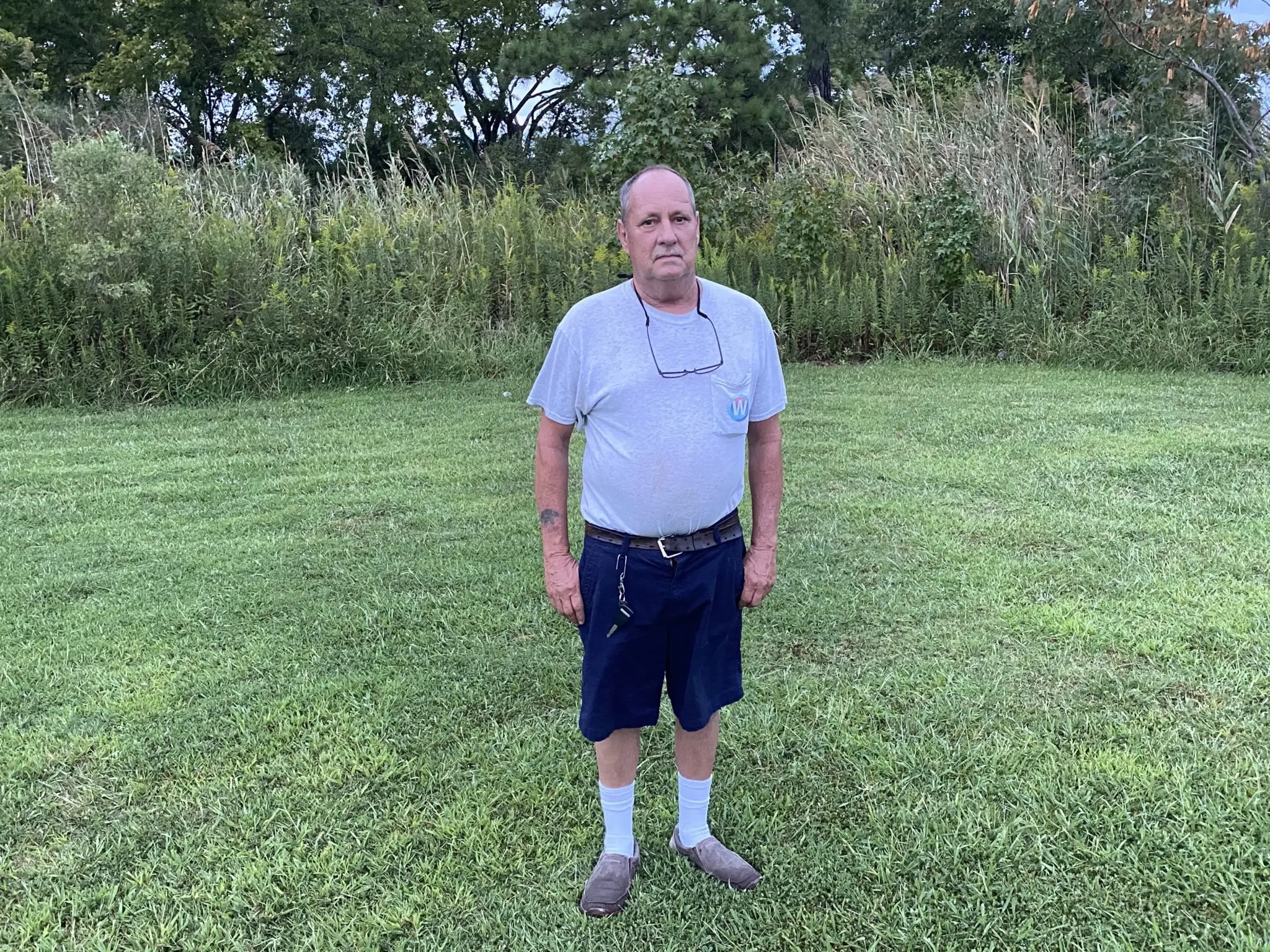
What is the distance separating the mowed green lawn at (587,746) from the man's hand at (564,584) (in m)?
0.68

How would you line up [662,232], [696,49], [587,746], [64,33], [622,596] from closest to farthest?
[662,232] → [622,596] → [587,746] → [696,49] → [64,33]

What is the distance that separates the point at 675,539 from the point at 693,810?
726mm

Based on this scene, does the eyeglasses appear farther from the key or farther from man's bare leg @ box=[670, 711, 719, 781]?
man's bare leg @ box=[670, 711, 719, 781]

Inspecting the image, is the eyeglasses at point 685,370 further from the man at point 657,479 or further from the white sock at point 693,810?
the white sock at point 693,810

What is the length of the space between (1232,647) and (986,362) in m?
5.38

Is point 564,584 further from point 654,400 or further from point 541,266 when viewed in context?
point 541,266

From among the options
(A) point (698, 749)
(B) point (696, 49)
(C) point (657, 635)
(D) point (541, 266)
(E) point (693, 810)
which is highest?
(B) point (696, 49)

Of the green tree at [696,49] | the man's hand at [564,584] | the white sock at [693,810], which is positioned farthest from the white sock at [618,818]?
the green tree at [696,49]

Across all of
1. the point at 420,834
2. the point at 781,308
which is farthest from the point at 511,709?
the point at 781,308

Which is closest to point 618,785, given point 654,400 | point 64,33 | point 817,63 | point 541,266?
point 654,400

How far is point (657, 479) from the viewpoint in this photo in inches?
73.5

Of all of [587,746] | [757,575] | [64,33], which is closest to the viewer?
[757,575]

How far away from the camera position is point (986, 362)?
8039mm

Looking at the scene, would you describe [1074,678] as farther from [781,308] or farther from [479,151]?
[479,151]
